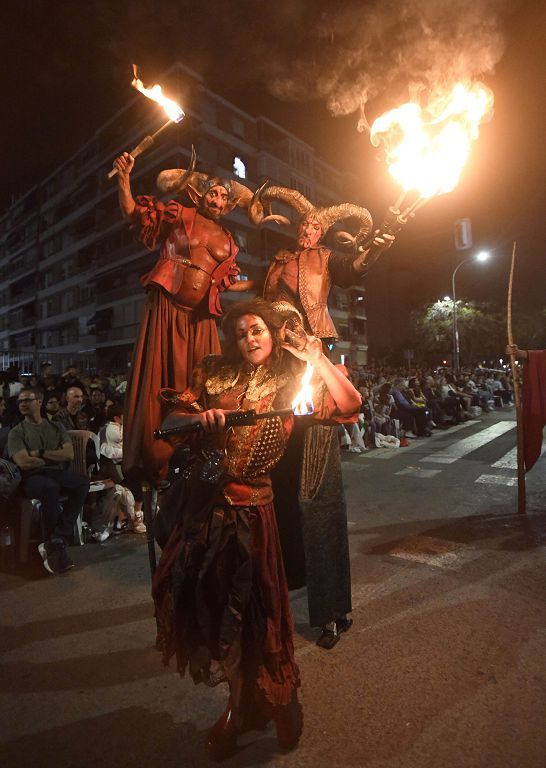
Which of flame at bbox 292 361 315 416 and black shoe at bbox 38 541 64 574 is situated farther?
black shoe at bbox 38 541 64 574

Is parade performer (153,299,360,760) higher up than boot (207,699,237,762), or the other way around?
parade performer (153,299,360,760)

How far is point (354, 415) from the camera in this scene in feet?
7.91

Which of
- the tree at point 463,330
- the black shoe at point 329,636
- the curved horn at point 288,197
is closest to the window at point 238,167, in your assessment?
the tree at point 463,330

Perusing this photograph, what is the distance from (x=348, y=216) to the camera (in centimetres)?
335

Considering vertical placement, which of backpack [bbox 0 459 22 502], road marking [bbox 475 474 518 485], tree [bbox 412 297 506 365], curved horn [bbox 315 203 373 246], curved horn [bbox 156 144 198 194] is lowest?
road marking [bbox 475 474 518 485]

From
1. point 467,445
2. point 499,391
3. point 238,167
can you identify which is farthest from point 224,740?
point 238,167

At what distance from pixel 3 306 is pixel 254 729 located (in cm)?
5575

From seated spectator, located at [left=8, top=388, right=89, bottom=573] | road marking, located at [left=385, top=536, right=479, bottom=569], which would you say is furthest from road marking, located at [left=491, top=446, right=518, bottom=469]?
seated spectator, located at [left=8, top=388, right=89, bottom=573]

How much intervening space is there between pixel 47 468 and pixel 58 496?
0.35 meters

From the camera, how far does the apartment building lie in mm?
29844

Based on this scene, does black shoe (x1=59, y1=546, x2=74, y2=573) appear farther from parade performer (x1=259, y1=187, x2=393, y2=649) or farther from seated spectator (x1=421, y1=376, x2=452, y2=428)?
seated spectator (x1=421, y1=376, x2=452, y2=428)

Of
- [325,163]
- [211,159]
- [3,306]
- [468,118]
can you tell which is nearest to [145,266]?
[211,159]

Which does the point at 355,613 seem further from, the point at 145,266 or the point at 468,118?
the point at 145,266

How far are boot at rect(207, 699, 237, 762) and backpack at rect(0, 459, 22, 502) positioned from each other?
3.56m
